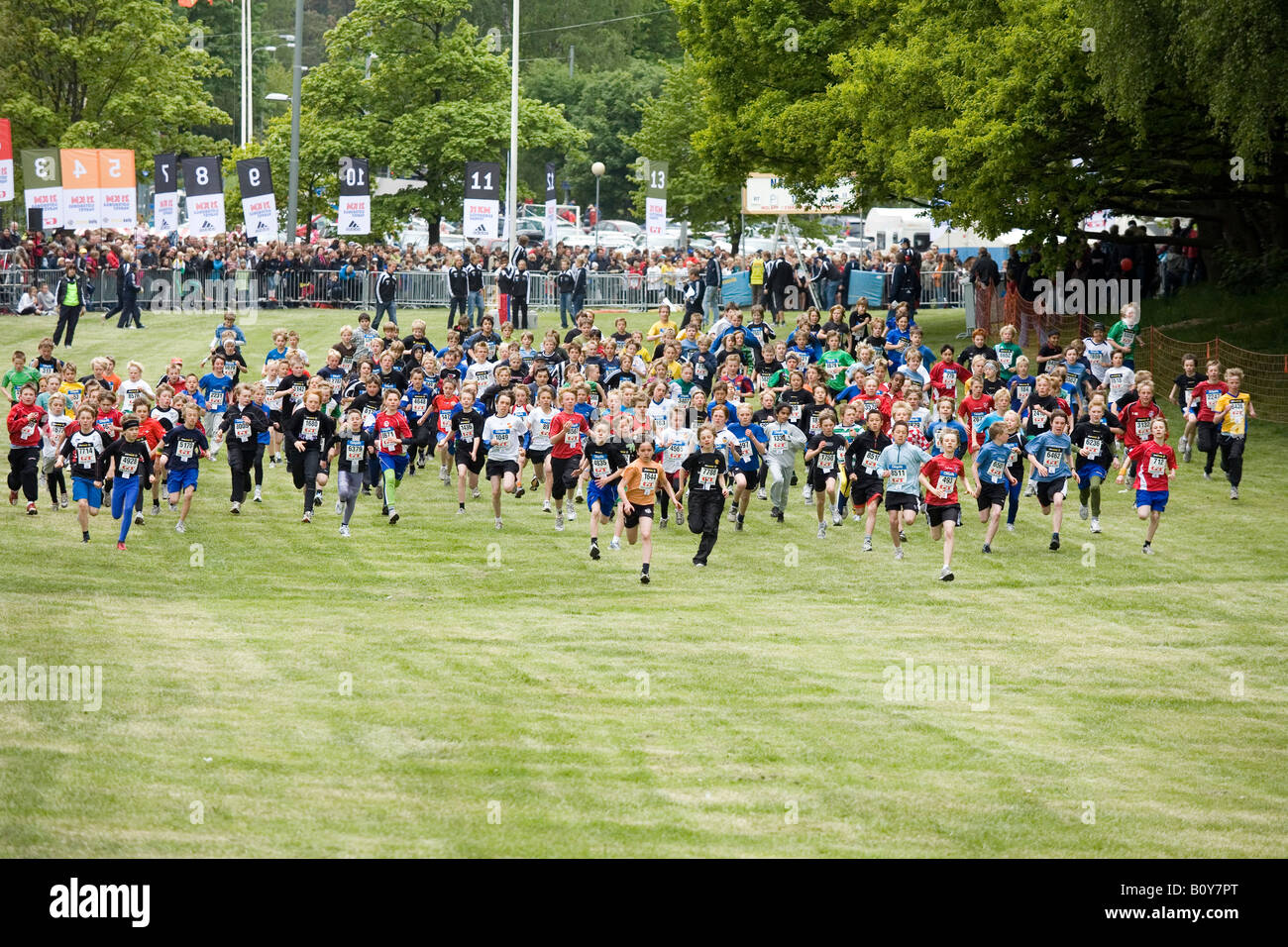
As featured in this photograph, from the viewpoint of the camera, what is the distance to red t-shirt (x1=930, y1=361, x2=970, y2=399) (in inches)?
1060

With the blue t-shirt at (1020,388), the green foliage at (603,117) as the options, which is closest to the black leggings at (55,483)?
the blue t-shirt at (1020,388)

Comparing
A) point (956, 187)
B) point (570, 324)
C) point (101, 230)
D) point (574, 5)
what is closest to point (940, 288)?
point (570, 324)

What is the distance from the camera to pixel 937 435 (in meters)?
21.4

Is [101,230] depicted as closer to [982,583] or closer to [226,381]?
[226,381]

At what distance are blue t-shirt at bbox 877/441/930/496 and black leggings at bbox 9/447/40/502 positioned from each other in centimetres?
1133

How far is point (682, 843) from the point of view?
11469 millimetres

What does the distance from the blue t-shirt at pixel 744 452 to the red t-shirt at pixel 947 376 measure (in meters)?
5.14

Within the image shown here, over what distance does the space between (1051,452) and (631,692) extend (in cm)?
900

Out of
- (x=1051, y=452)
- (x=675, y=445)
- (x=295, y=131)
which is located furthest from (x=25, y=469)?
(x=295, y=131)

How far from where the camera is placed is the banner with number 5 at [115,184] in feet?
133

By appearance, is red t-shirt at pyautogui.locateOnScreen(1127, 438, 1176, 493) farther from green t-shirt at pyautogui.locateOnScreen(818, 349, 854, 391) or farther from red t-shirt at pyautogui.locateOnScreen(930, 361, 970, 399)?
green t-shirt at pyautogui.locateOnScreen(818, 349, 854, 391)

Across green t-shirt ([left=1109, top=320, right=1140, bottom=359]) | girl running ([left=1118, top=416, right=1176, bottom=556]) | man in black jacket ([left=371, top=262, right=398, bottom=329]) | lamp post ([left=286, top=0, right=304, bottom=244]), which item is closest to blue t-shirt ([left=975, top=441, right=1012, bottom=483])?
girl running ([left=1118, top=416, right=1176, bottom=556])

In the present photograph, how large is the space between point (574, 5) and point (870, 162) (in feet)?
193

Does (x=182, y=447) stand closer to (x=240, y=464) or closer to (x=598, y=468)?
(x=240, y=464)
